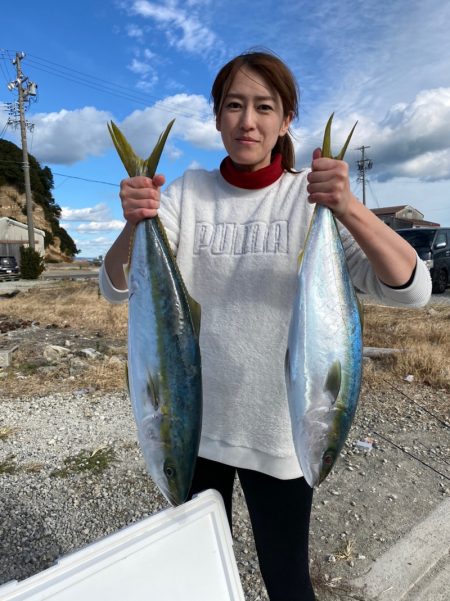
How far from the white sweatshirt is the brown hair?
0.81 ft

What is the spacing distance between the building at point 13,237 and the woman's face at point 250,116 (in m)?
41.7

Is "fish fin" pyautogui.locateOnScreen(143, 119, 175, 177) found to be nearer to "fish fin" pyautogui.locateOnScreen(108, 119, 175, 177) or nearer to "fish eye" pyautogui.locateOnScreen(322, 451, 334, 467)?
"fish fin" pyautogui.locateOnScreen(108, 119, 175, 177)

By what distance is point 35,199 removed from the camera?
5712 cm

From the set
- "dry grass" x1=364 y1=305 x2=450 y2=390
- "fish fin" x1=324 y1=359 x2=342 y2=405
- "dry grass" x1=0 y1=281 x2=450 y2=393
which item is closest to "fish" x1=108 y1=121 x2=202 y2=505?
"fish fin" x1=324 y1=359 x2=342 y2=405

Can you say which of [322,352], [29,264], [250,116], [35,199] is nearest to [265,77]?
[250,116]

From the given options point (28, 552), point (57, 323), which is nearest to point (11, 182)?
point (57, 323)

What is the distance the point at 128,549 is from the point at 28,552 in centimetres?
165

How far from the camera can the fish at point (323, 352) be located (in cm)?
127

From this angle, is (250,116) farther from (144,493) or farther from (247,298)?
(144,493)

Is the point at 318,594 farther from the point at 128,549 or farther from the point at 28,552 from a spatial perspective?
the point at 28,552

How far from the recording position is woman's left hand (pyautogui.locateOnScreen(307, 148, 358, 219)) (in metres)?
1.25

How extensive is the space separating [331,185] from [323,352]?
461mm

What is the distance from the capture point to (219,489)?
174cm

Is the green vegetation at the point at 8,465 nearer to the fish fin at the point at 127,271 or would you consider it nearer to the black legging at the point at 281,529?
the black legging at the point at 281,529
